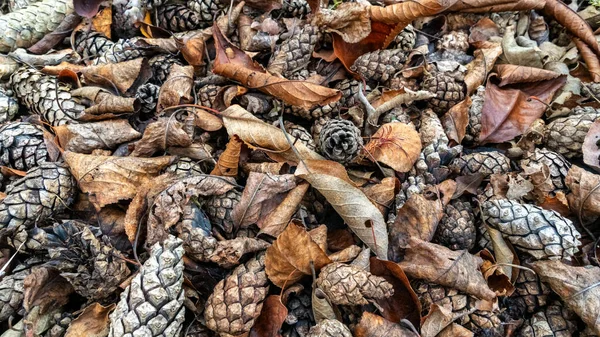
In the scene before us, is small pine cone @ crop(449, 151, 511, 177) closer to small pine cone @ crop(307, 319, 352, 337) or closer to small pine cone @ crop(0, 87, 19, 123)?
small pine cone @ crop(307, 319, 352, 337)

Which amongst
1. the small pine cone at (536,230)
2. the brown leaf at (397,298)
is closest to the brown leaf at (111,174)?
the brown leaf at (397,298)

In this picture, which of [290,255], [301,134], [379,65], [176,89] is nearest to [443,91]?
[379,65]

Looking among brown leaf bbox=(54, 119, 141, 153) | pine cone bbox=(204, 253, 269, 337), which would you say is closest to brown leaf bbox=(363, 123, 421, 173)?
pine cone bbox=(204, 253, 269, 337)

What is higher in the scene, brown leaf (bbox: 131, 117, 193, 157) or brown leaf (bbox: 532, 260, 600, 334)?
brown leaf (bbox: 532, 260, 600, 334)

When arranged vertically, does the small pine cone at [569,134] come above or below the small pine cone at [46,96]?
above

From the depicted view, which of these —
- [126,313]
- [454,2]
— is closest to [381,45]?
[454,2]

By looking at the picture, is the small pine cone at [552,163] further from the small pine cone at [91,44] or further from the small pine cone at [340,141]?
the small pine cone at [91,44]
